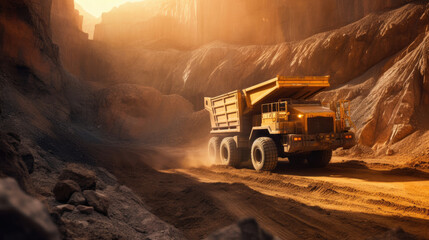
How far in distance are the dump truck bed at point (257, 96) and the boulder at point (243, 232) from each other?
8.85 m

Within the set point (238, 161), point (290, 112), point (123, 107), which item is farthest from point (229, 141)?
point (123, 107)

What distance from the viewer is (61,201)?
4012 millimetres

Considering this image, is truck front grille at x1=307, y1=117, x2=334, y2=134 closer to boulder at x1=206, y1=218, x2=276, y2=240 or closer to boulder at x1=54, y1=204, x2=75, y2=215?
boulder at x1=54, y1=204, x2=75, y2=215

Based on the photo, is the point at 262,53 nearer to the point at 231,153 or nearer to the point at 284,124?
the point at 231,153

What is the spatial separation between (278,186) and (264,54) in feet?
84.3

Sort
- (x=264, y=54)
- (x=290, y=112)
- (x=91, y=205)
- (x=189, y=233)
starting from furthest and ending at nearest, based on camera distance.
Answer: (x=264, y=54), (x=290, y=112), (x=189, y=233), (x=91, y=205)

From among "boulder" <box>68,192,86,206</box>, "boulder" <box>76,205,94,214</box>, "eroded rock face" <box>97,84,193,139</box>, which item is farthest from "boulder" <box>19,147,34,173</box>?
"eroded rock face" <box>97,84,193,139</box>

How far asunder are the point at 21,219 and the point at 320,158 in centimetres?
1114

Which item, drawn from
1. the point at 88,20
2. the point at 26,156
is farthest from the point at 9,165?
the point at 88,20

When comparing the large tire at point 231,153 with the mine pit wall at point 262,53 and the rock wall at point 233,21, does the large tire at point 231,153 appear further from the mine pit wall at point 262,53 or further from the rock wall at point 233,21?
the rock wall at point 233,21

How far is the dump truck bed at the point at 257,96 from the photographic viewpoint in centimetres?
1038

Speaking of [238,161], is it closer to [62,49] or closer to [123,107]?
[123,107]

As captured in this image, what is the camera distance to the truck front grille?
9875 mm

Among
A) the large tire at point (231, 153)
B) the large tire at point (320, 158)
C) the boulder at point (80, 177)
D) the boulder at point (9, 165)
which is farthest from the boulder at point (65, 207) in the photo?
the large tire at point (320, 158)
